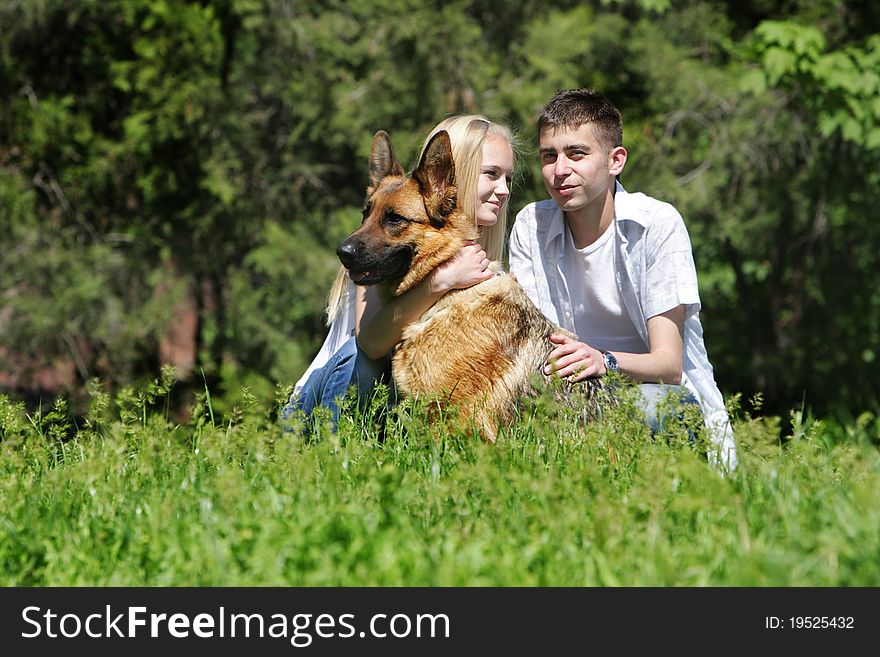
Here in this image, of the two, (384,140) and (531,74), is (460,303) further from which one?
(531,74)

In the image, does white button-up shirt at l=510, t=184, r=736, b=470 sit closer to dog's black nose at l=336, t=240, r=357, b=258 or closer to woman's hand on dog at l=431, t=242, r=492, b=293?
woman's hand on dog at l=431, t=242, r=492, b=293

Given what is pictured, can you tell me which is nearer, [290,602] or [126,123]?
[290,602]

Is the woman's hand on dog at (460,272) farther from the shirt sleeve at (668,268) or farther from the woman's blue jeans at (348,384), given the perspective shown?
the shirt sleeve at (668,268)

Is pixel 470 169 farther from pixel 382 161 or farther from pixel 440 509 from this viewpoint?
pixel 440 509

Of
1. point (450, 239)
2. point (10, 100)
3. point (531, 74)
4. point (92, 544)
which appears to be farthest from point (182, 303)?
point (92, 544)

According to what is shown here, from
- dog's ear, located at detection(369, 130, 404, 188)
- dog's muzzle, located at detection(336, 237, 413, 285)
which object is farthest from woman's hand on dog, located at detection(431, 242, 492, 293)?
dog's ear, located at detection(369, 130, 404, 188)

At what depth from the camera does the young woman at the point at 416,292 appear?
4.23 m

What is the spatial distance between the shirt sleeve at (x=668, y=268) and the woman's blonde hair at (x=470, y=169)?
2.55 ft

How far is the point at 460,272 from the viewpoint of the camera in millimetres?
4180

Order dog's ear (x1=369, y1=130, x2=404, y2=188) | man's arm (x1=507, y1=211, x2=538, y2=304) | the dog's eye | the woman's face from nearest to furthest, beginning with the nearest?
the dog's eye < dog's ear (x1=369, y1=130, x2=404, y2=188) < the woman's face < man's arm (x1=507, y1=211, x2=538, y2=304)

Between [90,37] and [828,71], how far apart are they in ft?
28.6

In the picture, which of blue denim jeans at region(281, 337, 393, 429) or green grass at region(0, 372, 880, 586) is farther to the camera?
blue denim jeans at region(281, 337, 393, 429)

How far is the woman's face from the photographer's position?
4.64 m

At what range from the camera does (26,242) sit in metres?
11.4
